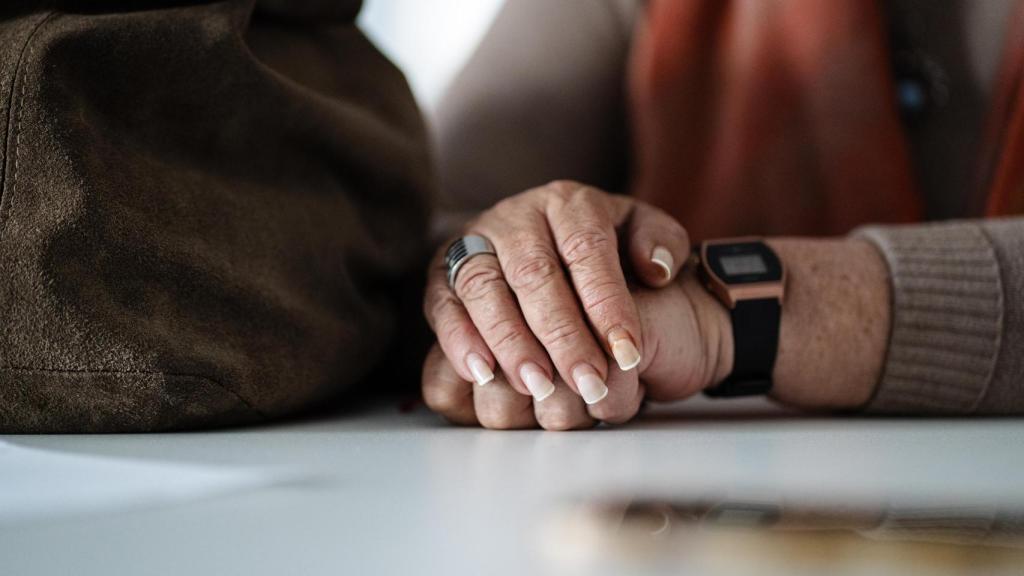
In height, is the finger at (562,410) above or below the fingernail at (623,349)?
below

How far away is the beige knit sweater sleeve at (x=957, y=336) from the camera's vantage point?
718mm

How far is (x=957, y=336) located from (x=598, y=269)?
314 mm

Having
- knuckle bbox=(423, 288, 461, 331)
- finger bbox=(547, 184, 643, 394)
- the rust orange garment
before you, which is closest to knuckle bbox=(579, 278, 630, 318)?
finger bbox=(547, 184, 643, 394)

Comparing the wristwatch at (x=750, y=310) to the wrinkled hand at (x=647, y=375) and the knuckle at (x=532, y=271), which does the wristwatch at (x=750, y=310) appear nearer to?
the wrinkled hand at (x=647, y=375)

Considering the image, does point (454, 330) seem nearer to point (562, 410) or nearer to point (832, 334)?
point (562, 410)

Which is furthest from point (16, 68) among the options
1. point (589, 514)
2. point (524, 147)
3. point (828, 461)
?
point (524, 147)

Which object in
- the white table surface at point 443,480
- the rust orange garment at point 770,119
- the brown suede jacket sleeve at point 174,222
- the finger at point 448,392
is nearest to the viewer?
the white table surface at point 443,480

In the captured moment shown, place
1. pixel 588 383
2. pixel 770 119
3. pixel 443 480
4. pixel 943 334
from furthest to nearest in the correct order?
pixel 770 119
pixel 943 334
pixel 588 383
pixel 443 480

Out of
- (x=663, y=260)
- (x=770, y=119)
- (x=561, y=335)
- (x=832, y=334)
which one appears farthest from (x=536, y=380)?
(x=770, y=119)

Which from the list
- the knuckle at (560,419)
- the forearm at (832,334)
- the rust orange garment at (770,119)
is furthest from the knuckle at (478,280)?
the rust orange garment at (770,119)

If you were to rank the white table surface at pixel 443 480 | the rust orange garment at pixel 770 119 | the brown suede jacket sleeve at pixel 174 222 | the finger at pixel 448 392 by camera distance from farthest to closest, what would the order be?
the rust orange garment at pixel 770 119, the finger at pixel 448 392, the brown suede jacket sleeve at pixel 174 222, the white table surface at pixel 443 480

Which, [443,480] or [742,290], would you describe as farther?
[742,290]

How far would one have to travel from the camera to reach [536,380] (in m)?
0.63

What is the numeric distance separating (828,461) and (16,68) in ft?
1.89
